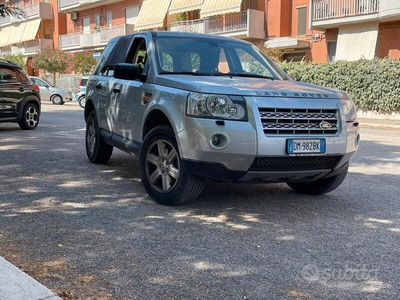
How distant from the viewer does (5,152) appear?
30.0 ft

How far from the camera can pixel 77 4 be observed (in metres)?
44.2

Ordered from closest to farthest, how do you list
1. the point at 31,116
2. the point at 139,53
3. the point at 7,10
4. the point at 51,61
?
the point at 139,53
the point at 7,10
the point at 31,116
the point at 51,61

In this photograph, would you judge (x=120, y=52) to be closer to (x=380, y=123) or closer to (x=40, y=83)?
(x=380, y=123)

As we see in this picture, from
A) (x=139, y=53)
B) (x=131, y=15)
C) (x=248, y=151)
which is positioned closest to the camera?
(x=248, y=151)

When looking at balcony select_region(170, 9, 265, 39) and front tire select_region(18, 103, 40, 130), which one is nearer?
front tire select_region(18, 103, 40, 130)

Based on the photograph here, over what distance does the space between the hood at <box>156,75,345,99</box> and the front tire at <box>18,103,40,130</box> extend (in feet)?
29.1

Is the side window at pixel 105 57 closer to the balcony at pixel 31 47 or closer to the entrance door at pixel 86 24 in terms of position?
the entrance door at pixel 86 24

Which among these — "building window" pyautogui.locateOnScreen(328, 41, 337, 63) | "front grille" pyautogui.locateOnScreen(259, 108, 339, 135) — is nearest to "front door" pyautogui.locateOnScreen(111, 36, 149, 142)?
"front grille" pyautogui.locateOnScreen(259, 108, 339, 135)

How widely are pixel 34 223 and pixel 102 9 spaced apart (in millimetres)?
41133

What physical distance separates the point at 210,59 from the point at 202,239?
2.51m

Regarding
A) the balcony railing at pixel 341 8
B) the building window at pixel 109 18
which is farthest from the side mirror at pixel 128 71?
the building window at pixel 109 18

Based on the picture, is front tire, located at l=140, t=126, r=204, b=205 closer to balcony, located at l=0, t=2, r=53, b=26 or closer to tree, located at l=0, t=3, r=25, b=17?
tree, located at l=0, t=3, r=25, b=17

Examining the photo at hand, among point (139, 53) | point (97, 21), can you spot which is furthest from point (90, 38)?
point (139, 53)

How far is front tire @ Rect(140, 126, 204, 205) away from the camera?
198 inches
